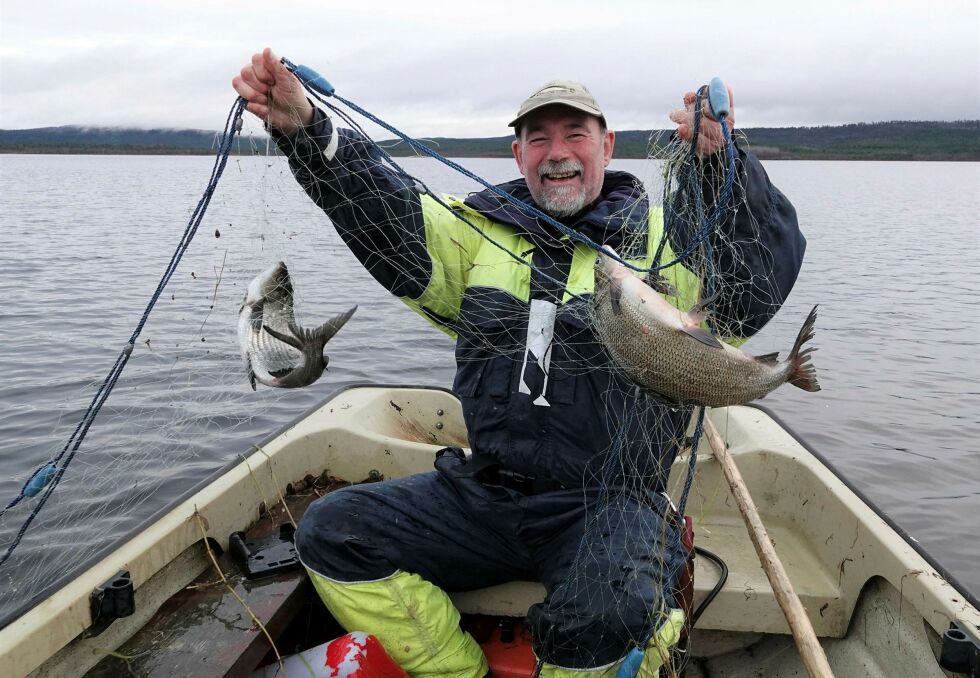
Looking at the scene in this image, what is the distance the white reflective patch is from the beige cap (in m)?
0.88

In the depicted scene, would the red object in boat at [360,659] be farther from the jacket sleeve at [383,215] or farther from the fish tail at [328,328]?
the jacket sleeve at [383,215]

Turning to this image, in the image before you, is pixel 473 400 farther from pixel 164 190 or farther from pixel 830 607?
pixel 164 190

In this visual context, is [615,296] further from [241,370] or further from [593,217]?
[241,370]

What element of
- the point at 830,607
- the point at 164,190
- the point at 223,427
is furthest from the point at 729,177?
the point at 164,190

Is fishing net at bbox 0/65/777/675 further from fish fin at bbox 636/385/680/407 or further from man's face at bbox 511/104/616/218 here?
man's face at bbox 511/104/616/218

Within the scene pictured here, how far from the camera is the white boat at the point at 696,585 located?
9.80 feet

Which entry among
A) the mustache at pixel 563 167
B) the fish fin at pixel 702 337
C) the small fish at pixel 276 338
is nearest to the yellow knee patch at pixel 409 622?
the small fish at pixel 276 338

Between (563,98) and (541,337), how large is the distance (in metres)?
1.07

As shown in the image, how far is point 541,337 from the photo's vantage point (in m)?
3.22

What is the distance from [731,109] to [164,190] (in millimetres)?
35032

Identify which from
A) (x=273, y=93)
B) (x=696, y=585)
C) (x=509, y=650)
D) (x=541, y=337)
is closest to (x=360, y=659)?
(x=509, y=650)

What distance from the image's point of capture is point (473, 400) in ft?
11.0

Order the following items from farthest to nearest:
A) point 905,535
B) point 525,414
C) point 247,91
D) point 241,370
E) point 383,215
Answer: point 241,370 → point 905,535 → point 383,215 → point 525,414 → point 247,91

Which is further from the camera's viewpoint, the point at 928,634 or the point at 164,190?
the point at 164,190
